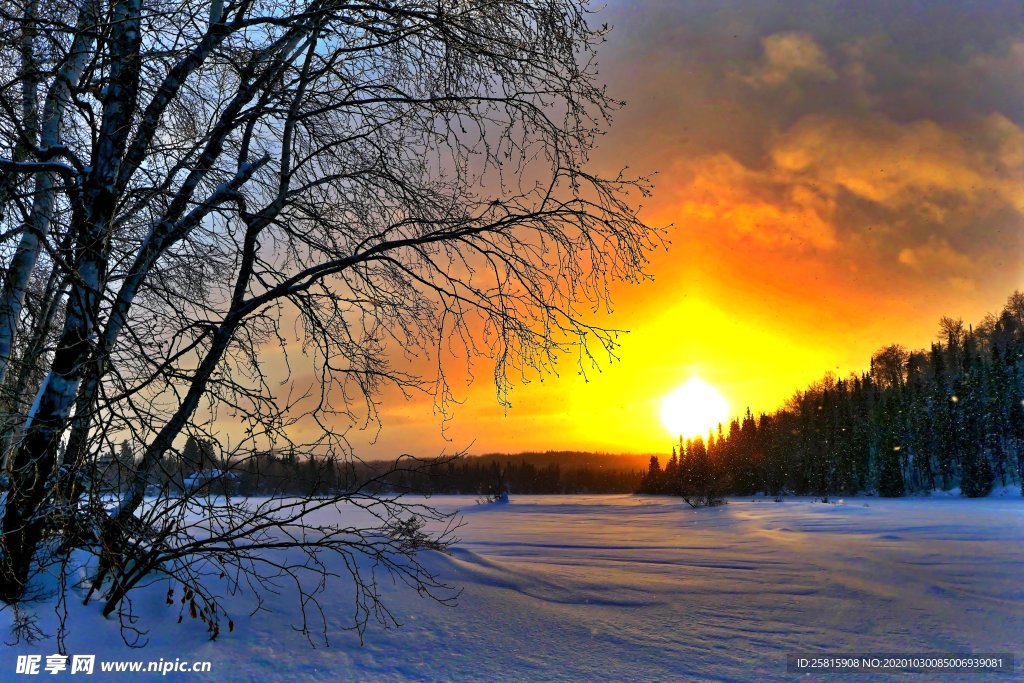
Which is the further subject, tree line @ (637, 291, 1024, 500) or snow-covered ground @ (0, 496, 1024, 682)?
tree line @ (637, 291, 1024, 500)

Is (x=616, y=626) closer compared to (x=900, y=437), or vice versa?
(x=616, y=626)

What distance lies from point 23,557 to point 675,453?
72793 millimetres

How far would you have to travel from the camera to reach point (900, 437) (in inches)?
2215

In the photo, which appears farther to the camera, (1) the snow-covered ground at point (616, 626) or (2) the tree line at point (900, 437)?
(2) the tree line at point (900, 437)

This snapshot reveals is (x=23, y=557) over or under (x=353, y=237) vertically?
under

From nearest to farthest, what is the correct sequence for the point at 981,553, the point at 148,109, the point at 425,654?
the point at 425,654, the point at 148,109, the point at 981,553

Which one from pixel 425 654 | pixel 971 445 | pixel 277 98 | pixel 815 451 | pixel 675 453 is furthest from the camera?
pixel 675 453

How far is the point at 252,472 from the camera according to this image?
3172mm

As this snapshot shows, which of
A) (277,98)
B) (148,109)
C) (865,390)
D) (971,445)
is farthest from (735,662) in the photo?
(865,390)

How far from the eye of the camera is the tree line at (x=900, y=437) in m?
49.8

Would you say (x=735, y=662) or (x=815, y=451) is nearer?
(x=735, y=662)

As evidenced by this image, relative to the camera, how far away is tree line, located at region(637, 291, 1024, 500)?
49.8 meters

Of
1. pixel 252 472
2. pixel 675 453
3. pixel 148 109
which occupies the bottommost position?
pixel 675 453

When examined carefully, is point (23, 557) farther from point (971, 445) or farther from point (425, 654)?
point (971, 445)
